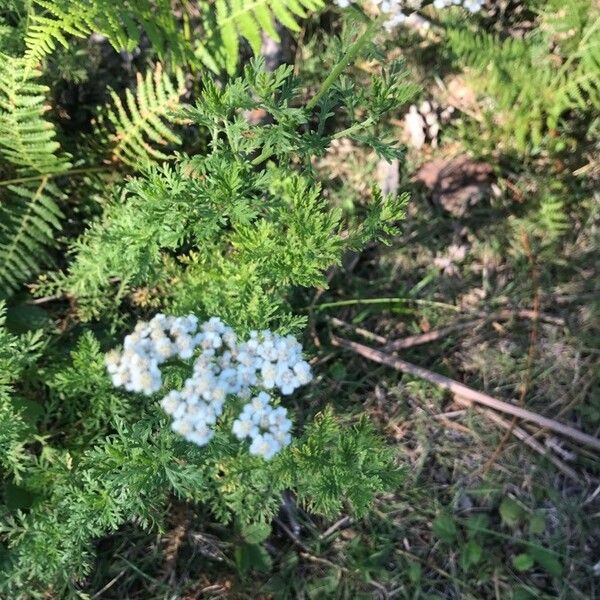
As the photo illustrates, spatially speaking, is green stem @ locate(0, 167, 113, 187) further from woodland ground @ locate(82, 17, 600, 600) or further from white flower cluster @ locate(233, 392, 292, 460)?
white flower cluster @ locate(233, 392, 292, 460)

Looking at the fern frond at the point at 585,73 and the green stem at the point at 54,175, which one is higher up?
the green stem at the point at 54,175

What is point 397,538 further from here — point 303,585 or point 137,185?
point 137,185

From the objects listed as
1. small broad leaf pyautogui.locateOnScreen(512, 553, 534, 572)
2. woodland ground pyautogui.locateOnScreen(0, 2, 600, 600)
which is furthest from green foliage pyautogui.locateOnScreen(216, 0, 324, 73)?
small broad leaf pyautogui.locateOnScreen(512, 553, 534, 572)

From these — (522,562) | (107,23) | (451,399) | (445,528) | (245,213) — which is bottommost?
(522,562)

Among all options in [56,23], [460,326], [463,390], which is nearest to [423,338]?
[460,326]

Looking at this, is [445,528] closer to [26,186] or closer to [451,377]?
[451,377]

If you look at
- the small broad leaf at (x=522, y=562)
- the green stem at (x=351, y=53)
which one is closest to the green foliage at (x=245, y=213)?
the green stem at (x=351, y=53)

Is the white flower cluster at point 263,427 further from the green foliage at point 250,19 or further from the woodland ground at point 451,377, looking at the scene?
the green foliage at point 250,19
